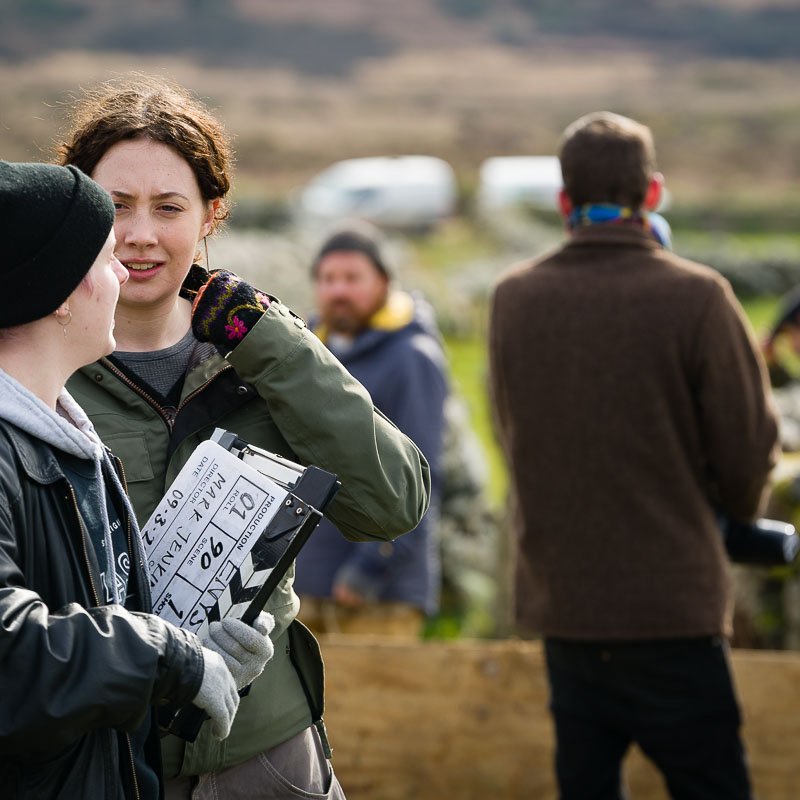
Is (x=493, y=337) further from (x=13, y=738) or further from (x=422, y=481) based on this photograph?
(x=13, y=738)

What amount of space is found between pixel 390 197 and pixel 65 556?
36241 mm

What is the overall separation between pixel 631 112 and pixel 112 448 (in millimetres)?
73246

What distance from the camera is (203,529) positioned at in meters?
2.24

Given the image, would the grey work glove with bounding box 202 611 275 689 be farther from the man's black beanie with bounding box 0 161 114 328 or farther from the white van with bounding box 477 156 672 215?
the white van with bounding box 477 156 672 215

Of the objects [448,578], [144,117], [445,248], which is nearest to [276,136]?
[445,248]

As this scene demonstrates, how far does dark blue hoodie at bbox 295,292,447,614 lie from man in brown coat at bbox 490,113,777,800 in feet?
4.00

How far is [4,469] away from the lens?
1.91 metres

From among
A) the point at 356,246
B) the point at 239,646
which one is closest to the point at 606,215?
the point at 356,246

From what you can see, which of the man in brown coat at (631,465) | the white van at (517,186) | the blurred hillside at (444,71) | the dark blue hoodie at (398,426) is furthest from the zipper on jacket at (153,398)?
the blurred hillside at (444,71)

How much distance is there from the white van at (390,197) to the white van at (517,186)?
1.32 m

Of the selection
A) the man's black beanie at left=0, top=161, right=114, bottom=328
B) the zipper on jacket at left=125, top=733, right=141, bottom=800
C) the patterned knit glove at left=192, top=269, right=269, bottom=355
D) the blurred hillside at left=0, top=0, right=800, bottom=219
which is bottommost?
the zipper on jacket at left=125, top=733, right=141, bottom=800

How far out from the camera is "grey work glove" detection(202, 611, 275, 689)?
2104 mm

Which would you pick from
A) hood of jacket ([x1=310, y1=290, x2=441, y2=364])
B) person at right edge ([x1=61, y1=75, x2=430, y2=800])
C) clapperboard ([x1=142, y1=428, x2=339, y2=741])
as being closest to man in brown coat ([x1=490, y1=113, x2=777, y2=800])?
person at right edge ([x1=61, y1=75, x2=430, y2=800])

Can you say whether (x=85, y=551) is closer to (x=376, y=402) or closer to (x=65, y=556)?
(x=65, y=556)
